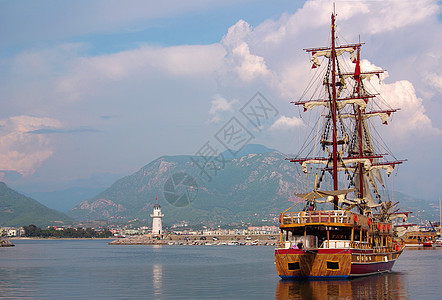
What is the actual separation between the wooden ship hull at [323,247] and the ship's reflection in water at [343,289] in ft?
3.38

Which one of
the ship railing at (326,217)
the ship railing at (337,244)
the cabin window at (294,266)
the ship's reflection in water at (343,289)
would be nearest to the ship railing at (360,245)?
the ship railing at (337,244)

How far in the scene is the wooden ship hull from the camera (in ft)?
162

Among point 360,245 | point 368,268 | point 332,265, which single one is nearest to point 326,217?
point 332,265

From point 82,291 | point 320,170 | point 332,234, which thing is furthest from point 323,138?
point 82,291

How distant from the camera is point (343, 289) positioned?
4478 cm

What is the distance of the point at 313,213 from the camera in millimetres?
50719

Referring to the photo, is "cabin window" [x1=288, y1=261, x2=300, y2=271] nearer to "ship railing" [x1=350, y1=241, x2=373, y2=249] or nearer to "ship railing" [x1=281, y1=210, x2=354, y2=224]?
"ship railing" [x1=281, y1=210, x2=354, y2=224]

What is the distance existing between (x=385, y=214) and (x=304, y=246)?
34.6 meters

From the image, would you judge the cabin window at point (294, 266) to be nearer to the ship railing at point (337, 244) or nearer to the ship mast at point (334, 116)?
the ship railing at point (337, 244)

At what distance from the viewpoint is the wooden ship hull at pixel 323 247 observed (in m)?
49.3

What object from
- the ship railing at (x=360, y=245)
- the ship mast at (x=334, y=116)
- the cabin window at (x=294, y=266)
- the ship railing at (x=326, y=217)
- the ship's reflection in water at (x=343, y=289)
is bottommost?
the ship's reflection in water at (x=343, y=289)

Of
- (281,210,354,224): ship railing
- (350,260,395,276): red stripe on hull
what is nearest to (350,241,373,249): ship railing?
(350,260,395,276): red stripe on hull

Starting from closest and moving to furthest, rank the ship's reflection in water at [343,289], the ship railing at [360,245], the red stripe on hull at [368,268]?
the ship's reflection in water at [343,289] → the ship railing at [360,245] → the red stripe on hull at [368,268]

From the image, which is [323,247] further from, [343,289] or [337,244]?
[343,289]
